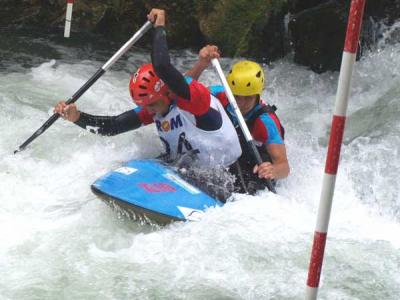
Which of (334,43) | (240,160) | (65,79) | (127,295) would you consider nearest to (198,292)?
(127,295)

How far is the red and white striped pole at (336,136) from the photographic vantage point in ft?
8.19

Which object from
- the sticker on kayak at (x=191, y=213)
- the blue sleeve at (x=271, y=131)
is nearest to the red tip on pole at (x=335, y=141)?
the sticker on kayak at (x=191, y=213)

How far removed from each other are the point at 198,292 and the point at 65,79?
447 centimetres

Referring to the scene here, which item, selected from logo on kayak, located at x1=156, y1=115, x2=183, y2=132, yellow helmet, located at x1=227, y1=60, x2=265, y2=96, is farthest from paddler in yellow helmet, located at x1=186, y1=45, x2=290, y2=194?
logo on kayak, located at x1=156, y1=115, x2=183, y2=132

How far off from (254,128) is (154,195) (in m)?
1.17

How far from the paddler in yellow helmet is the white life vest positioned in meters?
0.19

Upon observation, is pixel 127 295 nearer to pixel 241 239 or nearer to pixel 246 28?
pixel 241 239

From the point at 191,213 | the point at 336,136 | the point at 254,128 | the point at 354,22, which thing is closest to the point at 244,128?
the point at 254,128

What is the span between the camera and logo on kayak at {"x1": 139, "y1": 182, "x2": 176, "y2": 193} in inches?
170

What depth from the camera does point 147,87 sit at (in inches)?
170

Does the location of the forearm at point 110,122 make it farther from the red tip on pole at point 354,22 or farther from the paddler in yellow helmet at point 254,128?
the red tip on pole at point 354,22

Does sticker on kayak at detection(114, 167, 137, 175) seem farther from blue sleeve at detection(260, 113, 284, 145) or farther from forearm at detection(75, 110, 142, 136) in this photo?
blue sleeve at detection(260, 113, 284, 145)

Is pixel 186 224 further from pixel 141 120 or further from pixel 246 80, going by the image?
pixel 246 80

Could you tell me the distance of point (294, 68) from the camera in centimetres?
819
